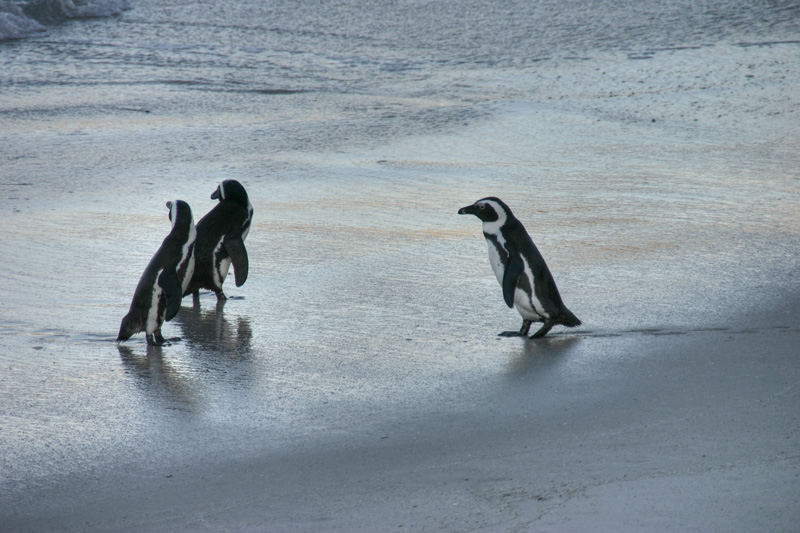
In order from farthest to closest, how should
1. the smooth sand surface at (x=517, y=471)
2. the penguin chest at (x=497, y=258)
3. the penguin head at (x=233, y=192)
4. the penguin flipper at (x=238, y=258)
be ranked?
the penguin head at (x=233, y=192), the penguin flipper at (x=238, y=258), the penguin chest at (x=497, y=258), the smooth sand surface at (x=517, y=471)

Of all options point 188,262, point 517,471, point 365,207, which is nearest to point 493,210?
point 188,262

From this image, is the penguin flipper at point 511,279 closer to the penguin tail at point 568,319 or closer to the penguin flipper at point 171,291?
the penguin tail at point 568,319

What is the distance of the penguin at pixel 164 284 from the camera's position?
3594 millimetres

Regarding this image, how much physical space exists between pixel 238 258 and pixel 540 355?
1463 mm

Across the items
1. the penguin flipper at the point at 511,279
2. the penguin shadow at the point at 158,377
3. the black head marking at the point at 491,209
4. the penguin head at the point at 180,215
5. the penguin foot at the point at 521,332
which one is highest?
the black head marking at the point at 491,209

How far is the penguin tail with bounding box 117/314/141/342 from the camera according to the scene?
3580mm

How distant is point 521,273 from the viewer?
369cm

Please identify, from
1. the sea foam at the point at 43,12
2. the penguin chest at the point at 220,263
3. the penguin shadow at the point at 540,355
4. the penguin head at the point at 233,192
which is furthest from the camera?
the sea foam at the point at 43,12

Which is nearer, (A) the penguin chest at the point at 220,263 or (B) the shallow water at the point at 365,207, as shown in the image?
(B) the shallow water at the point at 365,207

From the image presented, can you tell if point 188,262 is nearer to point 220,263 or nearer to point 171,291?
point 171,291

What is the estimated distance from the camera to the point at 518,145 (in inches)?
283

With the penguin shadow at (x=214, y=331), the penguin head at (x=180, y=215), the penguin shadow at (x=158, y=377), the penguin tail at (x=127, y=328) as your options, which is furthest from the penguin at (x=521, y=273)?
the penguin tail at (x=127, y=328)

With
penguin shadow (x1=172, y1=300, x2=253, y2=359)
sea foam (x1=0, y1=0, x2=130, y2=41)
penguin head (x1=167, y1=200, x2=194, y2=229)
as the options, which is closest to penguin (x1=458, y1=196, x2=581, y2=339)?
penguin shadow (x1=172, y1=300, x2=253, y2=359)

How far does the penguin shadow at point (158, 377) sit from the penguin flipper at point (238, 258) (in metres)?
0.64
